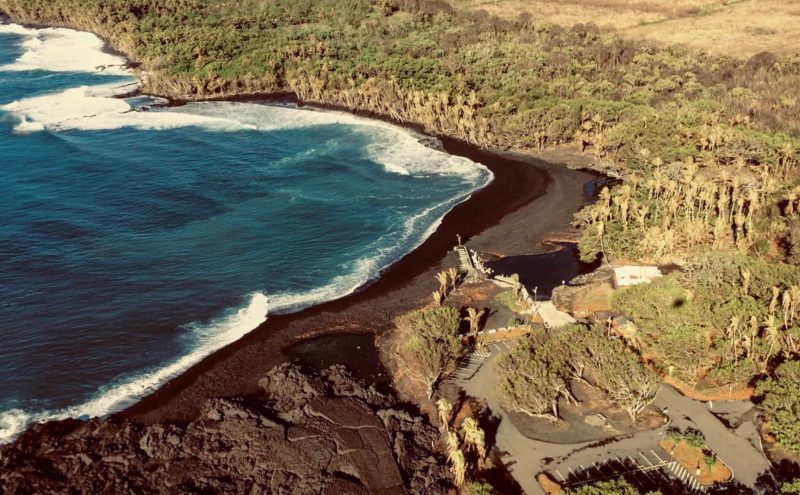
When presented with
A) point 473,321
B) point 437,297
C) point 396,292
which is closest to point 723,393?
point 473,321

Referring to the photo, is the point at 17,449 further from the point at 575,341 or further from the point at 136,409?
the point at 575,341

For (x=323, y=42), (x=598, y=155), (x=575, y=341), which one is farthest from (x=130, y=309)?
(x=323, y=42)

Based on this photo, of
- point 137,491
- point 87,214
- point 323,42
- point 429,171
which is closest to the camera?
point 137,491

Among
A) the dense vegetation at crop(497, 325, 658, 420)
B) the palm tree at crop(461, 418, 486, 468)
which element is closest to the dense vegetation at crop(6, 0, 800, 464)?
the dense vegetation at crop(497, 325, 658, 420)

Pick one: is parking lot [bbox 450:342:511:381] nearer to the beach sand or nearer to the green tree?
the beach sand

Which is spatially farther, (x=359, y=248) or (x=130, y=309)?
(x=359, y=248)

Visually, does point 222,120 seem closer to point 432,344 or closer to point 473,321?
point 473,321
